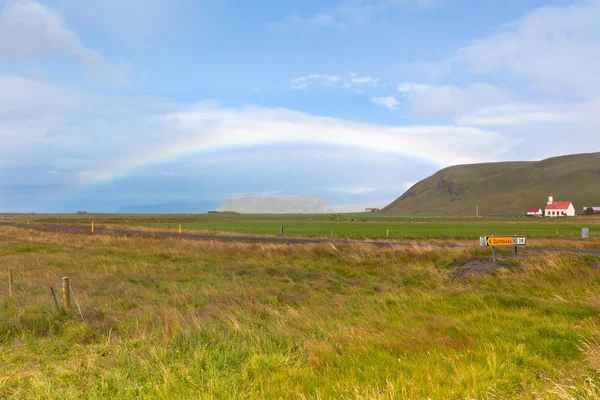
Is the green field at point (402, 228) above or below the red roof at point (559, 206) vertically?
below

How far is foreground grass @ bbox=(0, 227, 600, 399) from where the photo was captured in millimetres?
5191

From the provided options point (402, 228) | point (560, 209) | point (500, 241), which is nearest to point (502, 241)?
point (500, 241)

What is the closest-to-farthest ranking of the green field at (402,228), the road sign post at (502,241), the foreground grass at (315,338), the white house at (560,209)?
1. the foreground grass at (315,338)
2. the road sign post at (502,241)
3. the green field at (402,228)
4. the white house at (560,209)

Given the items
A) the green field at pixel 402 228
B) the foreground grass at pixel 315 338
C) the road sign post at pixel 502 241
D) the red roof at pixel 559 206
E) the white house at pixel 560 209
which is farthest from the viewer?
the red roof at pixel 559 206

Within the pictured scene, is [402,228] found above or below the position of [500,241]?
below

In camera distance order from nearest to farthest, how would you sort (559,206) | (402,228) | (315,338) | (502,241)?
(315,338)
(502,241)
(402,228)
(559,206)

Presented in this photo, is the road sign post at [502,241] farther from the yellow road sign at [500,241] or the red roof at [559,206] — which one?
the red roof at [559,206]

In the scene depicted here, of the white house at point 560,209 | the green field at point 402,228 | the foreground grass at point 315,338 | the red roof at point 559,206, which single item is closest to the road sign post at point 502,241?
the foreground grass at point 315,338

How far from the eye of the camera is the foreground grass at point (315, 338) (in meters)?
5.19

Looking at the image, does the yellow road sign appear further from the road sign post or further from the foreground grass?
the foreground grass

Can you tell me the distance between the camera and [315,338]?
731 centimetres

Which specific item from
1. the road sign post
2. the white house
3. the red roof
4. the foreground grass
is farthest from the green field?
the red roof

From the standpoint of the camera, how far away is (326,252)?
25750 mm

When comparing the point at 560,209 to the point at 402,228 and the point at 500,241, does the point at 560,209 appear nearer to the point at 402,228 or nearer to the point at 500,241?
the point at 402,228
